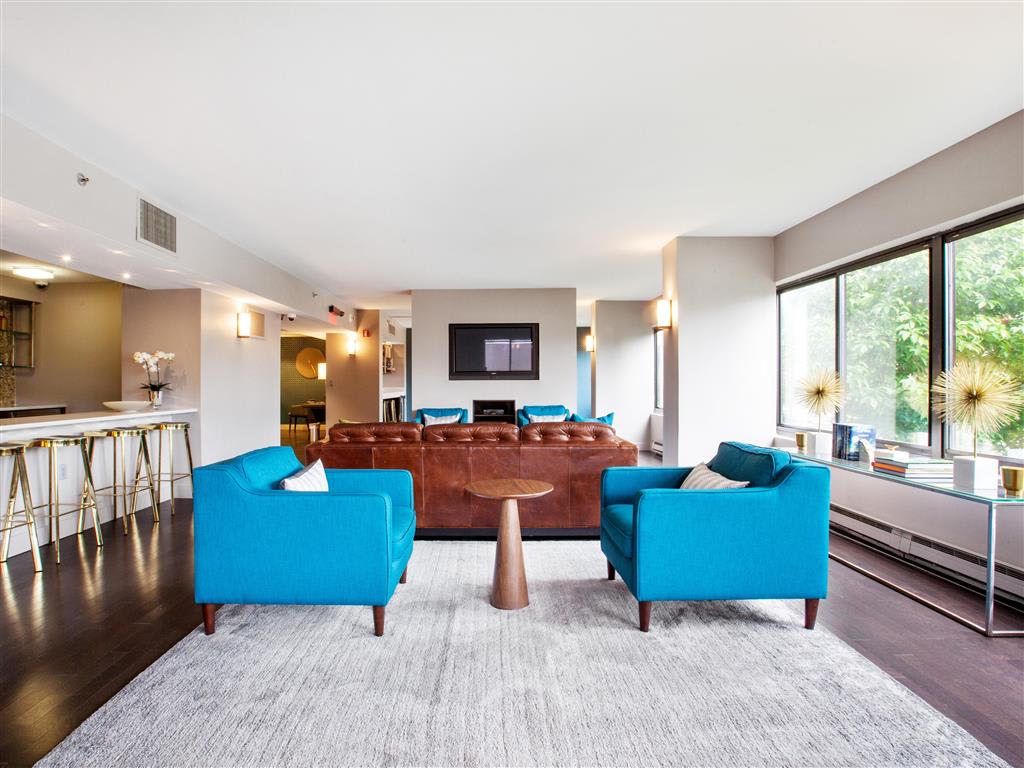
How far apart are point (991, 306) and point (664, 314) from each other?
269cm

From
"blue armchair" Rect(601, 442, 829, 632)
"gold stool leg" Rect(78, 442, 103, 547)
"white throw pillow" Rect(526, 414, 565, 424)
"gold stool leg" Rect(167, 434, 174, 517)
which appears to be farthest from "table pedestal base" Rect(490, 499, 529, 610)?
"white throw pillow" Rect(526, 414, 565, 424)

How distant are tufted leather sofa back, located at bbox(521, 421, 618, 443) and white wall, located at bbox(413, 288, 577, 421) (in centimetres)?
414

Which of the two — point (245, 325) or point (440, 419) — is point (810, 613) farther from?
point (245, 325)

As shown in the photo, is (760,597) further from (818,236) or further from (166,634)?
(818,236)

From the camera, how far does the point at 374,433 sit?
4035mm

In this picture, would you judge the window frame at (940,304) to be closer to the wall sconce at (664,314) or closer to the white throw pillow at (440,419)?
the wall sconce at (664,314)

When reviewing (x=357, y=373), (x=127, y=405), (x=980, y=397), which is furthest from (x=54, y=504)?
(x=357, y=373)

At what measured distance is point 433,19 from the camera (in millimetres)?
2125

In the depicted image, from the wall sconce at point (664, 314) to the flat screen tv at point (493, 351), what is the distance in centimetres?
279

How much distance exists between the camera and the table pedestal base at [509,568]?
2795 mm

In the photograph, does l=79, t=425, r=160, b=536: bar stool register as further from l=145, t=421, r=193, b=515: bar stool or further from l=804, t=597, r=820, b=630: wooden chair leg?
l=804, t=597, r=820, b=630: wooden chair leg

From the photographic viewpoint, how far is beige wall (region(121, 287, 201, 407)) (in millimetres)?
5457

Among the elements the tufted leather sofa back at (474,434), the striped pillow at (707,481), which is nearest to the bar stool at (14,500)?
the tufted leather sofa back at (474,434)

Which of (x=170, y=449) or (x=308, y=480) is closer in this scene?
(x=308, y=480)
